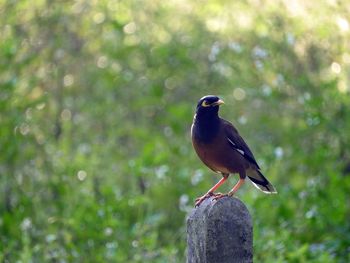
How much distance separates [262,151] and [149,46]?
246cm

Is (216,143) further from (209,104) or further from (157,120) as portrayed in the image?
(157,120)

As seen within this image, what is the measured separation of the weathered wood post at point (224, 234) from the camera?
3.64 metres

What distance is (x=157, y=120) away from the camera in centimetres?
1039

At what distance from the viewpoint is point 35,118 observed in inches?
342

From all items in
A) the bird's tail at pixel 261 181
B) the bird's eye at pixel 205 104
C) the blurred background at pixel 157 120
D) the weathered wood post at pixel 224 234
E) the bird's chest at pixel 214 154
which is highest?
the blurred background at pixel 157 120

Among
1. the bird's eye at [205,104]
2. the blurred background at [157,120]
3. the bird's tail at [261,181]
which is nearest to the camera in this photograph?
the bird's eye at [205,104]

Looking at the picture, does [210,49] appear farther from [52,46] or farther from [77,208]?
[77,208]

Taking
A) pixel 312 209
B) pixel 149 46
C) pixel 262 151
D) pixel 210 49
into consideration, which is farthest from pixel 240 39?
pixel 312 209

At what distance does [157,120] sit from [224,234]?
6.77 m

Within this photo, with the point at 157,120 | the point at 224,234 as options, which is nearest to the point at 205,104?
the point at 224,234

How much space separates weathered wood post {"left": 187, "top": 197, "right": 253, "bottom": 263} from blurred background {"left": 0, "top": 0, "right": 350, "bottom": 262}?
2681mm

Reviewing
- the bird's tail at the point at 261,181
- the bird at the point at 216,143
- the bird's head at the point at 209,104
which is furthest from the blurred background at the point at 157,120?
the bird's head at the point at 209,104

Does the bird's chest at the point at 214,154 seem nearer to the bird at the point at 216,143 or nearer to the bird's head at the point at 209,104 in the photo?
the bird at the point at 216,143

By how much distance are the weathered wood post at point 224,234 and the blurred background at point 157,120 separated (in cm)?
268
